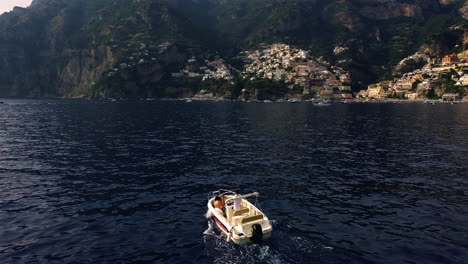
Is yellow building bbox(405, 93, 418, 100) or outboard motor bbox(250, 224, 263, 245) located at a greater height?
yellow building bbox(405, 93, 418, 100)

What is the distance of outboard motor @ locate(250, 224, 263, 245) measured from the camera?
57.1 ft

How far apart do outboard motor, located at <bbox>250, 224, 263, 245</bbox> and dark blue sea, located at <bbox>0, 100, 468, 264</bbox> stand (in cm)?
40

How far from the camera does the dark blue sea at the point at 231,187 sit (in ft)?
57.3

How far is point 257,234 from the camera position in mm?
17375

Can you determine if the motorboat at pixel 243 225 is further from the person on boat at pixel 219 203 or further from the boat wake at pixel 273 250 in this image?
the person on boat at pixel 219 203

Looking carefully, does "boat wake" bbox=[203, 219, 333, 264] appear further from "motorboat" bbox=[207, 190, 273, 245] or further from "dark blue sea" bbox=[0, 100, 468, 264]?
"motorboat" bbox=[207, 190, 273, 245]

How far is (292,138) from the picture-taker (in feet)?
182

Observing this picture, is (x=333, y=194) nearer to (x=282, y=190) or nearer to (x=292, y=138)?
(x=282, y=190)

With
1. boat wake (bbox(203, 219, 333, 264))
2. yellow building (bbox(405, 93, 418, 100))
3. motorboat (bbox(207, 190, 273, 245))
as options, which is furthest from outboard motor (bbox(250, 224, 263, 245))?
yellow building (bbox(405, 93, 418, 100))

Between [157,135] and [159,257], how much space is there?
4445 centimetres

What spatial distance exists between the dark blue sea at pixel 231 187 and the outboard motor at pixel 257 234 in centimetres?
40

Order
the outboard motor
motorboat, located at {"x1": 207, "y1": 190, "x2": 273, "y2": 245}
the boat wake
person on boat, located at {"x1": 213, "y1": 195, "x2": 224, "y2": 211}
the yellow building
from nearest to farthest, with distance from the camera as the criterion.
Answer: the boat wake < the outboard motor < motorboat, located at {"x1": 207, "y1": 190, "x2": 273, "y2": 245} < person on boat, located at {"x1": 213, "y1": 195, "x2": 224, "y2": 211} < the yellow building

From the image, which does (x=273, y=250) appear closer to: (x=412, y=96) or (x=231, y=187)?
(x=231, y=187)

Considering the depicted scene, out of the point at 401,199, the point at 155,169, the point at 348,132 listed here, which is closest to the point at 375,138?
the point at 348,132
